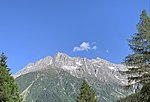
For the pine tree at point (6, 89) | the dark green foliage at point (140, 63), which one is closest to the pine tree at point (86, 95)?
the pine tree at point (6, 89)

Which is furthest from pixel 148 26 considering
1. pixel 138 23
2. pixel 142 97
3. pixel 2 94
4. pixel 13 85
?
pixel 13 85

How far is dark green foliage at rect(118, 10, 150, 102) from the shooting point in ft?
78.4

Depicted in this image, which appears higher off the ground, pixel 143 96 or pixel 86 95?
pixel 86 95

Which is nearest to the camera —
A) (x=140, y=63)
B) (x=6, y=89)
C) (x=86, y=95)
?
(x=140, y=63)

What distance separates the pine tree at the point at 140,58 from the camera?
23906mm

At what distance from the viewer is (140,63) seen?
24.1m

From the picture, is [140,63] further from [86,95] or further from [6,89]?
[86,95]

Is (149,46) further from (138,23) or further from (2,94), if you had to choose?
(2,94)

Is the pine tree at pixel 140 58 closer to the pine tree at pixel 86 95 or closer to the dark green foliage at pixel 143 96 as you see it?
the dark green foliage at pixel 143 96

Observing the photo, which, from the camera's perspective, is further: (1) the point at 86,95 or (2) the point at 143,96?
(1) the point at 86,95

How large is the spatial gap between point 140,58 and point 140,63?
597 millimetres

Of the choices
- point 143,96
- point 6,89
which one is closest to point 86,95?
point 6,89

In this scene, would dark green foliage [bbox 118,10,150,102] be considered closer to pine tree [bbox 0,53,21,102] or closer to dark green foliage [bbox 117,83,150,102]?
dark green foliage [bbox 117,83,150,102]

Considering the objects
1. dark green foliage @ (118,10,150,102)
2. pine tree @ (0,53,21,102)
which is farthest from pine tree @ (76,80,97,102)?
dark green foliage @ (118,10,150,102)
